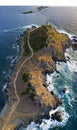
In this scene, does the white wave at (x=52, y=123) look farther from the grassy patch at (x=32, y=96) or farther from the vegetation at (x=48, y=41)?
the vegetation at (x=48, y=41)

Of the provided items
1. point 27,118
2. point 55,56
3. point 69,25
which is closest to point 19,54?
point 55,56

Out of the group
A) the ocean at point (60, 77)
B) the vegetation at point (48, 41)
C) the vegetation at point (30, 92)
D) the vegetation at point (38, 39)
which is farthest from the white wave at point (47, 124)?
the vegetation at point (38, 39)

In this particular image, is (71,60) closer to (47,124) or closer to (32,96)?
(32,96)

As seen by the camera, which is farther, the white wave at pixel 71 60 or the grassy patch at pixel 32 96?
the white wave at pixel 71 60

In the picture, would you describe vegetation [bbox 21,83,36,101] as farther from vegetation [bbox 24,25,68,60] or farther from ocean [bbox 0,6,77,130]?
vegetation [bbox 24,25,68,60]

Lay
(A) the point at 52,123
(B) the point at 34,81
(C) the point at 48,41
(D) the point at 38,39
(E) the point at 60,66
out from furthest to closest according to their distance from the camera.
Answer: (D) the point at 38,39, (C) the point at 48,41, (E) the point at 60,66, (B) the point at 34,81, (A) the point at 52,123

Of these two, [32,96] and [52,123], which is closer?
[52,123]

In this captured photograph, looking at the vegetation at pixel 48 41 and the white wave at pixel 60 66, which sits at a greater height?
the vegetation at pixel 48 41

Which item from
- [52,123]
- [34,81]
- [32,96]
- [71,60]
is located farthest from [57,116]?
[71,60]
